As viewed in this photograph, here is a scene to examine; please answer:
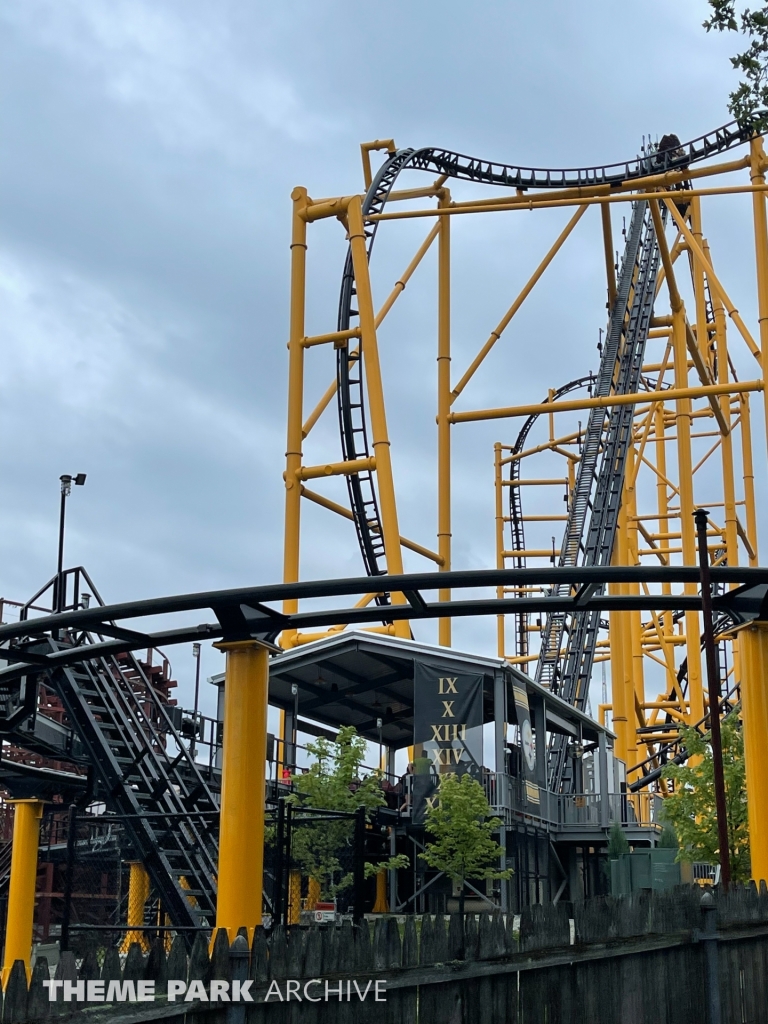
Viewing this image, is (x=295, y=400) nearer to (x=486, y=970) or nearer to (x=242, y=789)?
(x=242, y=789)

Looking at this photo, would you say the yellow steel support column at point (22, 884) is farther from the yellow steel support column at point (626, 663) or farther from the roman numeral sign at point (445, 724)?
the yellow steel support column at point (626, 663)

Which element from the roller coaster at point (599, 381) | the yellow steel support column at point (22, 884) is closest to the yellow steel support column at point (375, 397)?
the roller coaster at point (599, 381)

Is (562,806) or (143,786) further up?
(562,806)

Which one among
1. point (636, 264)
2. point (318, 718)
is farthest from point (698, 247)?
point (318, 718)

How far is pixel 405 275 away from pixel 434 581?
2028 centimetres

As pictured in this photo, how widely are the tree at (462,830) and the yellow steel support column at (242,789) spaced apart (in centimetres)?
1238

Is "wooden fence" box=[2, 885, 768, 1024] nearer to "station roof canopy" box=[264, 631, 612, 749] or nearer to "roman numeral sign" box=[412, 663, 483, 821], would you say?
"roman numeral sign" box=[412, 663, 483, 821]

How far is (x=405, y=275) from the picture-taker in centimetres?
2917

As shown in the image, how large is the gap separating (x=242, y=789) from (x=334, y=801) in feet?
46.6

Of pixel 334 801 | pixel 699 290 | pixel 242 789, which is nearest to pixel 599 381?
pixel 699 290

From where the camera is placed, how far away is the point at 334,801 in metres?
23.7

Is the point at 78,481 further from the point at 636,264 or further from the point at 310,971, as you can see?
the point at 636,264

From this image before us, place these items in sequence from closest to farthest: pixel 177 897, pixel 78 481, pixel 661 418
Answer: pixel 177 897, pixel 78 481, pixel 661 418

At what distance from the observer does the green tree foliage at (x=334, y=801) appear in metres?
23.0
